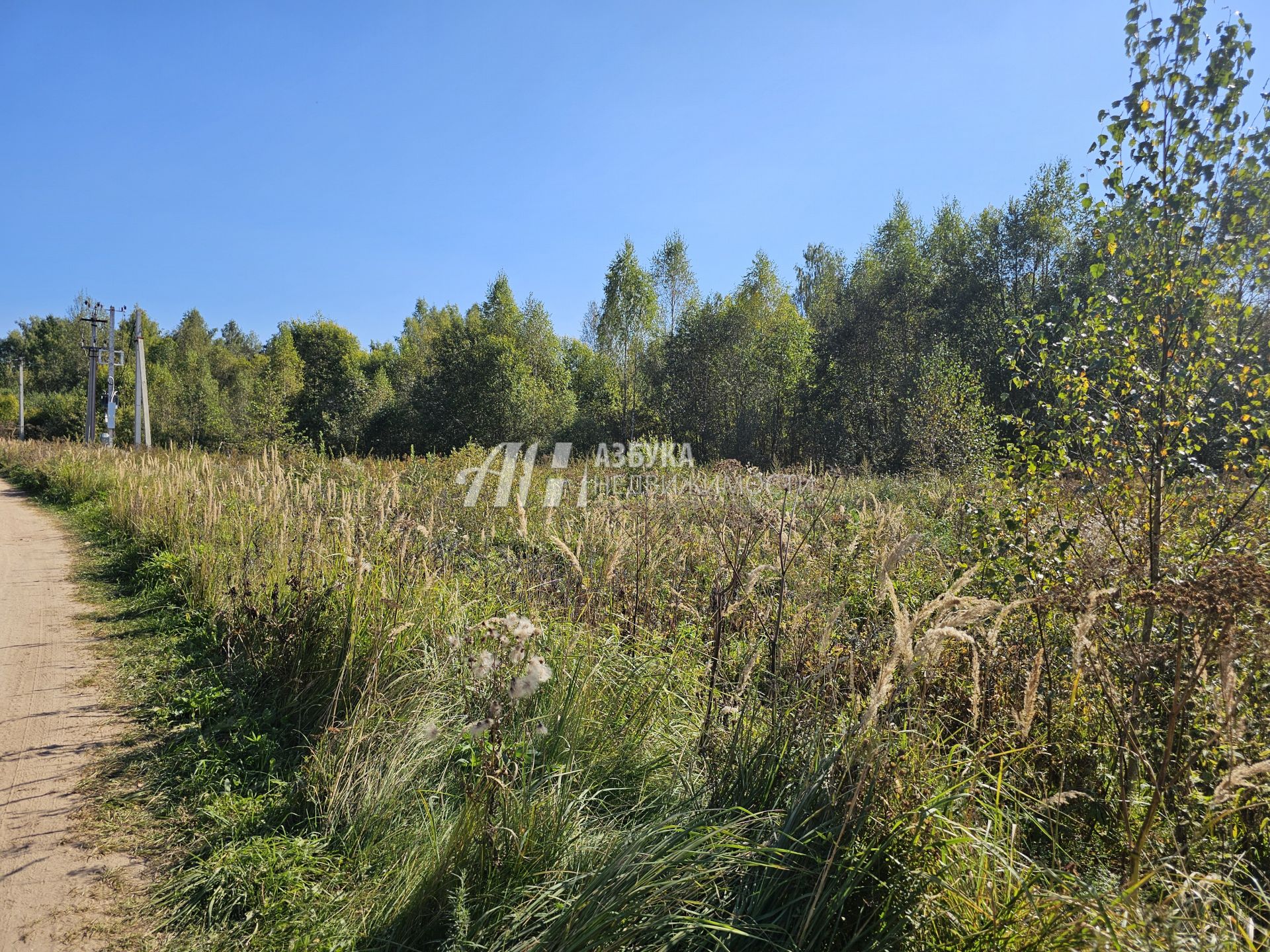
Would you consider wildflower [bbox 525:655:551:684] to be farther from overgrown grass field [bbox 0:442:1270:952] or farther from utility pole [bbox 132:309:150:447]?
utility pole [bbox 132:309:150:447]

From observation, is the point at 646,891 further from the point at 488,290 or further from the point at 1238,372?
the point at 488,290

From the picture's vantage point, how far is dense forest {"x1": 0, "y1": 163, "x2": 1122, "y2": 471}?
2677 centimetres

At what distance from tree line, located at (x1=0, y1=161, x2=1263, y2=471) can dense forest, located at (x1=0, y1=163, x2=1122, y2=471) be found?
9cm

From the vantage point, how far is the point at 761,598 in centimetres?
443

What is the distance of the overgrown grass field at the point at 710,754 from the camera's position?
193 centimetres

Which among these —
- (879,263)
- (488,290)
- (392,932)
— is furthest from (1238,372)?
(488,290)

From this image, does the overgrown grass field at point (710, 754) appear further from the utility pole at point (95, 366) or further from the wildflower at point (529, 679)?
the utility pole at point (95, 366)

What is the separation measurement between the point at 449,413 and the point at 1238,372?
35.0 m

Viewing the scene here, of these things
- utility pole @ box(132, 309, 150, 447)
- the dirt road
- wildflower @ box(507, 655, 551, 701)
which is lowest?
the dirt road

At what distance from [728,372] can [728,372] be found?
1.4 inches

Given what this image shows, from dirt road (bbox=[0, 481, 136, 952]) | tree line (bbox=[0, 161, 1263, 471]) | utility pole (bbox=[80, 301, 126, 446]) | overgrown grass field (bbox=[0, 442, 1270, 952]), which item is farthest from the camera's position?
tree line (bbox=[0, 161, 1263, 471])

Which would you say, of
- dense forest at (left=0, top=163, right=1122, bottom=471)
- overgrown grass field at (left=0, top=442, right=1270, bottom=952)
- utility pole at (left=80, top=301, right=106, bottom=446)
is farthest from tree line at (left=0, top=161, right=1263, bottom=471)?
overgrown grass field at (left=0, top=442, right=1270, bottom=952)

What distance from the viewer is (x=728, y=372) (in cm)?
3103

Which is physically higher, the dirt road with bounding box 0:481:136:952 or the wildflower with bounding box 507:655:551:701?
the wildflower with bounding box 507:655:551:701
